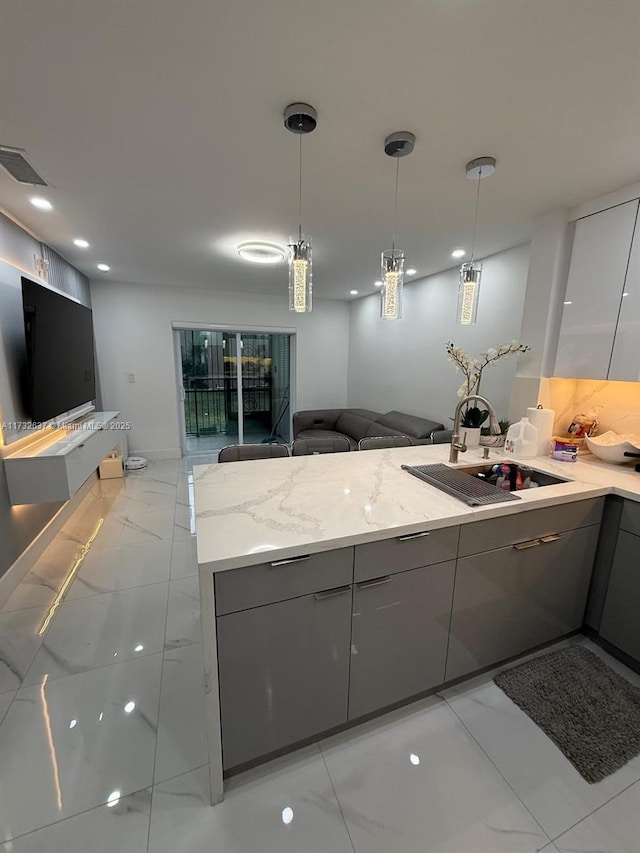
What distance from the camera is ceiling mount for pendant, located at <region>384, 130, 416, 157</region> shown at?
158cm

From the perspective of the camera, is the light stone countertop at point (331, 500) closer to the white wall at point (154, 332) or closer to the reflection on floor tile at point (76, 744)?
the reflection on floor tile at point (76, 744)

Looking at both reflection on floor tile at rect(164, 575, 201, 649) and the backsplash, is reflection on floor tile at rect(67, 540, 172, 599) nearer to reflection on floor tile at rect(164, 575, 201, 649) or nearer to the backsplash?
reflection on floor tile at rect(164, 575, 201, 649)

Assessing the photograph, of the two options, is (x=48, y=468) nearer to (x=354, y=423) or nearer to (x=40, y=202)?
(x=40, y=202)

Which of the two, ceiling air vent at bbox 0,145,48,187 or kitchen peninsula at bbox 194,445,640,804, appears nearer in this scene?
kitchen peninsula at bbox 194,445,640,804

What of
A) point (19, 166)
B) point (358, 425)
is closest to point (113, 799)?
point (19, 166)

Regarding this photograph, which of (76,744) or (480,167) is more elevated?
(480,167)

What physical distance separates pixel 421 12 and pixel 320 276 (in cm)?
331

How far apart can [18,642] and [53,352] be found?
2082 mm

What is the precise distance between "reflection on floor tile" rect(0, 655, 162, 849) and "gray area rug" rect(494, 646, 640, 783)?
64.6 inches

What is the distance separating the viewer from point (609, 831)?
1.17 metres

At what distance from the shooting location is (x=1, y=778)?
127 cm

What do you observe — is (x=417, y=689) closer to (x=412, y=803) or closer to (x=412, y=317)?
(x=412, y=803)

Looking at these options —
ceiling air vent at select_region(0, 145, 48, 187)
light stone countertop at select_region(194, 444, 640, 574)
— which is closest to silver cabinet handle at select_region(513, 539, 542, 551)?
light stone countertop at select_region(194, 444, 640, 574)

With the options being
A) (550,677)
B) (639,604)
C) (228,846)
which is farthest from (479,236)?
(228,846)
